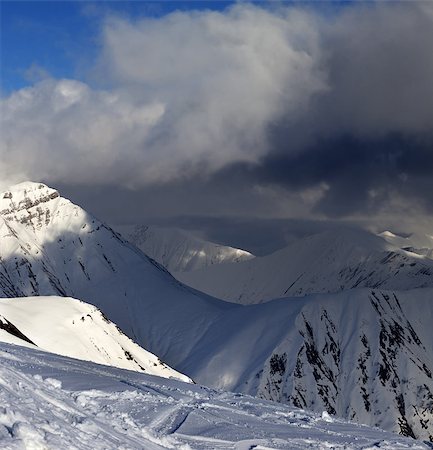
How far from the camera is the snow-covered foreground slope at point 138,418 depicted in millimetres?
19234

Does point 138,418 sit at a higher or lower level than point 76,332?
higher

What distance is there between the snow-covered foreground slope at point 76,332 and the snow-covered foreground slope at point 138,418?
101m

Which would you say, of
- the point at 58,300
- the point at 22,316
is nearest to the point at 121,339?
the point at 58,300

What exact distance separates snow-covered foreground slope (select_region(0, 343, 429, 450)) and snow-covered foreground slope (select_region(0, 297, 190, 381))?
10082 cm

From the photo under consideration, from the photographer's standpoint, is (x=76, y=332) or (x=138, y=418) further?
(x=76, y=332)

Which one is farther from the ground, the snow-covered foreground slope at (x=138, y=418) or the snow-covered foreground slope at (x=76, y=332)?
Result: the snow-covered foreground slope at (x=138, y=418)

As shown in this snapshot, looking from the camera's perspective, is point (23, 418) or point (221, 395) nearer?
point (23, 418)

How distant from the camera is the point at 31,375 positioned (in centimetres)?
2844

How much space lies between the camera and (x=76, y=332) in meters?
156

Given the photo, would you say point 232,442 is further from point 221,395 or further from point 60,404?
point 221,395

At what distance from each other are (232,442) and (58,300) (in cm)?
15343

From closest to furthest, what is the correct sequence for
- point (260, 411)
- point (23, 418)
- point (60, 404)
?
point (23, 418) < point (60, 404) < point (260, 411)

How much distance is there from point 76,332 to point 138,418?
439ft

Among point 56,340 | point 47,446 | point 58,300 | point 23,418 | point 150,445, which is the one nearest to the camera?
point 47,446
